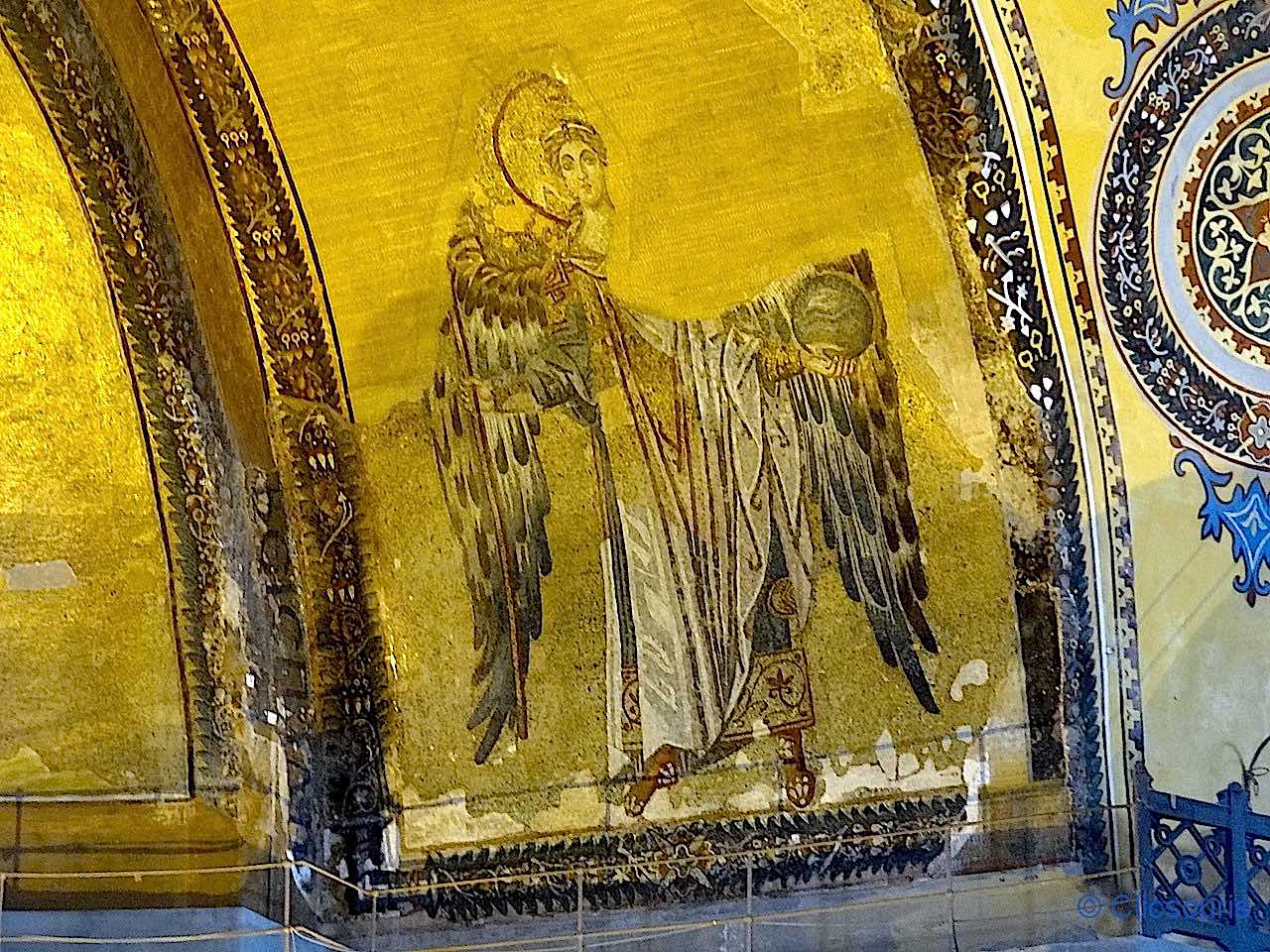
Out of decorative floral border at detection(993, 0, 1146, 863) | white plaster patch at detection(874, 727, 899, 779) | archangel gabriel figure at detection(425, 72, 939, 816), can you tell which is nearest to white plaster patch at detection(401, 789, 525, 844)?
archangel gabriel figure at detection(425, 72, 939, 816)

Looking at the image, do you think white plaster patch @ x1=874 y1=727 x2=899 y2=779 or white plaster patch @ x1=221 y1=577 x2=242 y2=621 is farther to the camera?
white plaster patch @ x1=221 y1=577 x2=242 y2=621

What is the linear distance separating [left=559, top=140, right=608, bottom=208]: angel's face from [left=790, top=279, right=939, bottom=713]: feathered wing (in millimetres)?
999

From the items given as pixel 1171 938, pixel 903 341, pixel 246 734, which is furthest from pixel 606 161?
pixel 1171 938

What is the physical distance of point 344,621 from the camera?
7094 millimetres

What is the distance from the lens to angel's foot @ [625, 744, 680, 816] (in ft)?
22.4

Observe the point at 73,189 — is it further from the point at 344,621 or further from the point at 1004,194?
the point at 1004,194

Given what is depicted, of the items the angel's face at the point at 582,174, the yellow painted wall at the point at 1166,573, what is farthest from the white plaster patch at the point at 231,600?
the yellow painted wall at the point at 1166,573

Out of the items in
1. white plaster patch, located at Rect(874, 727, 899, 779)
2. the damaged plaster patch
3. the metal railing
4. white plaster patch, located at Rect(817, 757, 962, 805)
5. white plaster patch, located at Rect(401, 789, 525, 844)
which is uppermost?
the damaged plaster patch

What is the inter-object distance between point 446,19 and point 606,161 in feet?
2.48

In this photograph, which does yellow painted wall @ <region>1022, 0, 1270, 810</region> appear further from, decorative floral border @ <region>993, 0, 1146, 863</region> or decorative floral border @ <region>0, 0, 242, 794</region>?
decorative floral border @ <region>0, 0, 242, 794</region>

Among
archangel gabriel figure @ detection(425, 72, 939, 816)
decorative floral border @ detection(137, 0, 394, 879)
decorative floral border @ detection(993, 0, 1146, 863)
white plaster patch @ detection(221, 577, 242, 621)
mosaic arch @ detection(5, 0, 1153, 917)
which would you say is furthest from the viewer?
white plaster patch @ detection(221, 577, 242, 621)

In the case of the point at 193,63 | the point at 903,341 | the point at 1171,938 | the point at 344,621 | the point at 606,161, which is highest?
the point at 193,63

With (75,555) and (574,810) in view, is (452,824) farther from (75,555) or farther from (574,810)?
(75,555)

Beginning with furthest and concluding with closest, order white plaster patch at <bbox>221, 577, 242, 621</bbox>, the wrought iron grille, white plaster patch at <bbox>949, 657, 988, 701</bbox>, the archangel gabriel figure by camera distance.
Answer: white plaster patch at <bbox>221, 577, 242, 621</bbox>, the archangel gabriel figure, white plaster patch at <bbox>949, 657, 988, 701</bbox>, the wrought iron grille
